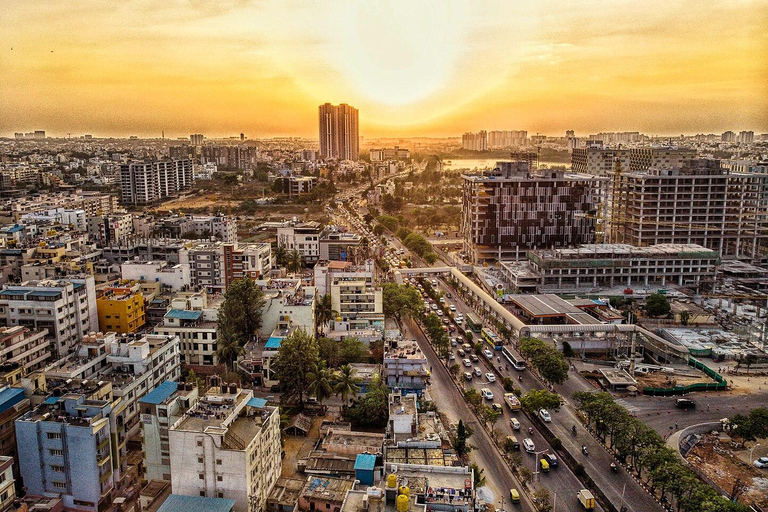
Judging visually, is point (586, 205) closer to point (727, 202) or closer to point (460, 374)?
point (727, 202)

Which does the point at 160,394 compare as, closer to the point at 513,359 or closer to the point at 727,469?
the point at 513,359

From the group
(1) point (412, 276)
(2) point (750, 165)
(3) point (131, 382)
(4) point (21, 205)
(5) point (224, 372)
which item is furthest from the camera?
(2) point (750, 165)

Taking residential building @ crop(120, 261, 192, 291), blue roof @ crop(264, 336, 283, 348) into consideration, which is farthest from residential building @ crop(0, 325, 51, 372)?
blue roof @ crop(264, 336, 283, 348)

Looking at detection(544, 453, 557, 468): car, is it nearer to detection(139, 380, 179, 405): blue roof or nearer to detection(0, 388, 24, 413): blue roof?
detection(139, 380, 179, 405): blue roof

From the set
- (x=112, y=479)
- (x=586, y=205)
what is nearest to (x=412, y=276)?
(x=586, y=205)

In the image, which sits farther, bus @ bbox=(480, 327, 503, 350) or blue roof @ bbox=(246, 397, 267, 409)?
bus @ bbox=(480, 327, 503, 350)

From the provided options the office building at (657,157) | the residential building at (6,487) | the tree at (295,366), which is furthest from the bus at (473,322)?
the office building at (657,157)

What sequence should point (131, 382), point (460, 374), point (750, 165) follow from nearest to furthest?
point (131, 382), point (460, 374), point (750, 165)

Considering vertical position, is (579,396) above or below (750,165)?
below
